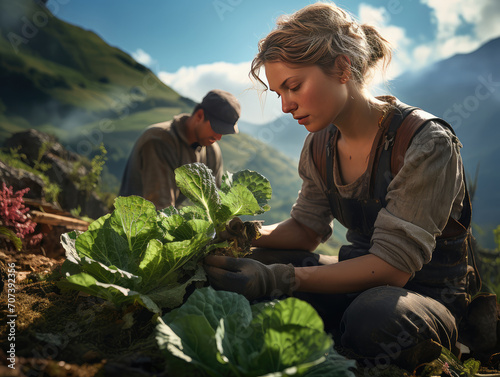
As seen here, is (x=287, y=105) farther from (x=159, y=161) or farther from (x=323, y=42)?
(x=159, y=161)

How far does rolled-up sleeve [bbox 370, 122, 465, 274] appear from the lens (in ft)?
5.06

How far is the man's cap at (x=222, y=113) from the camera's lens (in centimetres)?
382

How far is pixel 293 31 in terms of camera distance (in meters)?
1.81

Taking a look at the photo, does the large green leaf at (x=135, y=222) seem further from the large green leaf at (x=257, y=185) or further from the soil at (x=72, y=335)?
the large green leaf at (x=257, y=185)

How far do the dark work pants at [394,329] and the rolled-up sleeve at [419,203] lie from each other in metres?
0.16

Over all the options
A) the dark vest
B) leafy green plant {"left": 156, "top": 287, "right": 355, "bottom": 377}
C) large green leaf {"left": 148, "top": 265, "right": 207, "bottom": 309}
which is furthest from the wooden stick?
the dark vest

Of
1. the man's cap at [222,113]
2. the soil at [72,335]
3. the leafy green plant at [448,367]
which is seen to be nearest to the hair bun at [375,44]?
the leafy green plant at [448,367]

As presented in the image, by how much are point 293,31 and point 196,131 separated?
2.35 meters

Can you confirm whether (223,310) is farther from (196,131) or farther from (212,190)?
(196,131)

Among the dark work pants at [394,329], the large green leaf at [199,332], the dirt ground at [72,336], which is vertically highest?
the dark work pants at [394,329]

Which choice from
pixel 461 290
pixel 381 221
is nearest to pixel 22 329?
pixel 381 221

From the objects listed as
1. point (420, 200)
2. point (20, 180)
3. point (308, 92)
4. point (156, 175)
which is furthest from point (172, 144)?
point (420, 200)

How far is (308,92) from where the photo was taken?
1.74 metres

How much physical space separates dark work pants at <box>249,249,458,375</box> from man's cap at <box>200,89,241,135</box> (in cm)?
260
